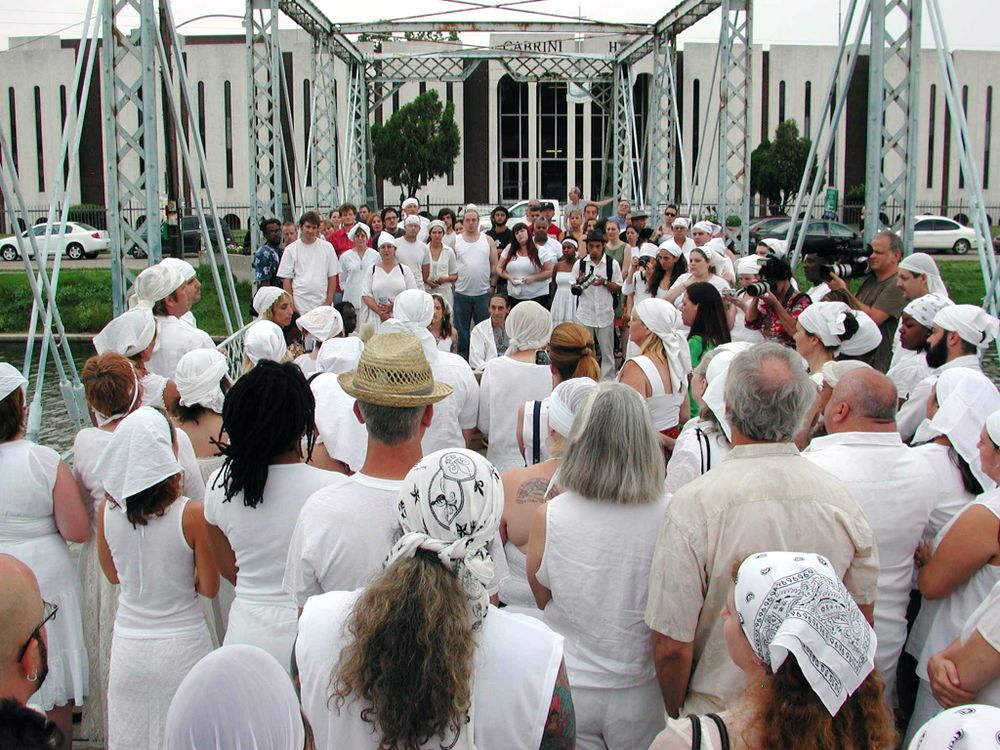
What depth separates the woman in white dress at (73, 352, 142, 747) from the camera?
145 inches

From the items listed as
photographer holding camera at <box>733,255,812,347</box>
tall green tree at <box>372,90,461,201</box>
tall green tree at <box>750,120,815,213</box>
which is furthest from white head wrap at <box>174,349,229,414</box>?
tall green tree at <box>750,120,815,213</box>

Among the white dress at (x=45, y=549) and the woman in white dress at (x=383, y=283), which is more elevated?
the woman in white dress at (x=383, y=283)

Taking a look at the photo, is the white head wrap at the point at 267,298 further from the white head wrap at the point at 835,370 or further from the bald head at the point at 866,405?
the bald head at the point at 866,405

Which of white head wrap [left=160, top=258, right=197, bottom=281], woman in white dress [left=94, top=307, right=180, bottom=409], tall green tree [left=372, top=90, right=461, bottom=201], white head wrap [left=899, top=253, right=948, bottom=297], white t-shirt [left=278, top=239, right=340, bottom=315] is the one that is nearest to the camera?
woman in white dress [left=94, top=307, right=180, bottom=409]

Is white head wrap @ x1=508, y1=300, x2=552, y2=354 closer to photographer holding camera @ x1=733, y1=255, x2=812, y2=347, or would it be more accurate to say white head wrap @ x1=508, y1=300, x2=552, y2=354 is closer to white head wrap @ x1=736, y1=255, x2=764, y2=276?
photographer holding camera @ x1=733, y1=255, x2=812, y2=347

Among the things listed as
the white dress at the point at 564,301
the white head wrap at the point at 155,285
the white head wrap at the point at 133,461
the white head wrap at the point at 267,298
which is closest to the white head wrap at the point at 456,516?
the white head wrap at the point at 133,461

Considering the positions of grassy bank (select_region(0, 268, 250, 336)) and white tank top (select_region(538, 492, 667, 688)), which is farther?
grassy bank (select_region(0, 268, 250, 336))

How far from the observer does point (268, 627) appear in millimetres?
3057

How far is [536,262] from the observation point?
1079cm

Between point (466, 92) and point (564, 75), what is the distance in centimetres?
2568

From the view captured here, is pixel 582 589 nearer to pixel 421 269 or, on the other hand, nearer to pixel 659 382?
pixel 659 382

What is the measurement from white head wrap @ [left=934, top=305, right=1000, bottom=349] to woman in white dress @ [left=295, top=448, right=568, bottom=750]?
319 cm

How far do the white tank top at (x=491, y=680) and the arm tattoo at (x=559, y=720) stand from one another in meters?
0.02

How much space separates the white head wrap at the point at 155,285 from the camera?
549 cm
